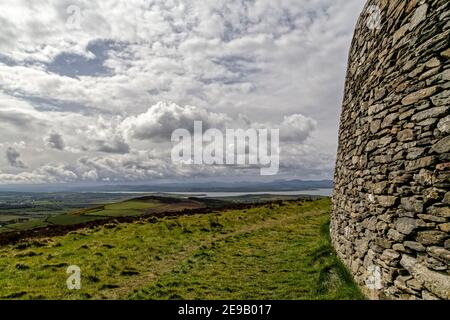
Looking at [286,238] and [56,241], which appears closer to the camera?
[286,238]

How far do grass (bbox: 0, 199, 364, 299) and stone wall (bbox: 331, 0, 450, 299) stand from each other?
1941mm

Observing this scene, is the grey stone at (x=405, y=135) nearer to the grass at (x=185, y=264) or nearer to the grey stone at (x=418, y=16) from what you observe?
the grey stone at (x=418, y=16)

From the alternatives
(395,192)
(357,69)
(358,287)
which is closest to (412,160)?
(395,192)

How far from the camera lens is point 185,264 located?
15180 millimetres

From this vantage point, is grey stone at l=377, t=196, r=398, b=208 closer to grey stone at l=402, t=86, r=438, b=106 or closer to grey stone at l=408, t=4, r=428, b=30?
grey stone at l=402, t=86, r=438, b=106

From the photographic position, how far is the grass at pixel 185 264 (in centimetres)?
1133

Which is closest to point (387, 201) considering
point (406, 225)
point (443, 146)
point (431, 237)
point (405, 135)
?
point (406, 225)

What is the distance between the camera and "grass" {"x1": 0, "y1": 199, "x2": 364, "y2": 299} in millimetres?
11328

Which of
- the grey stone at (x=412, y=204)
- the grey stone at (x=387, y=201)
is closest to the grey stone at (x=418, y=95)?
the grey stone at (x=412, y=204)

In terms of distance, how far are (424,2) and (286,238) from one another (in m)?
15.2

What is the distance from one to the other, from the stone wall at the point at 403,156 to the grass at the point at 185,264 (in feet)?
6.37

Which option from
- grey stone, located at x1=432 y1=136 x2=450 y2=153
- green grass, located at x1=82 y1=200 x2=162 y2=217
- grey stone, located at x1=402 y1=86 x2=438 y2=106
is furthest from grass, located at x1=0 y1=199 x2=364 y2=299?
green grass, located at x1=82 y1=200 x2=162 y2=217

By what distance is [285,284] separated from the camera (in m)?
11.6

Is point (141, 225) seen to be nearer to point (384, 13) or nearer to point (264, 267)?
point (264, 267)
